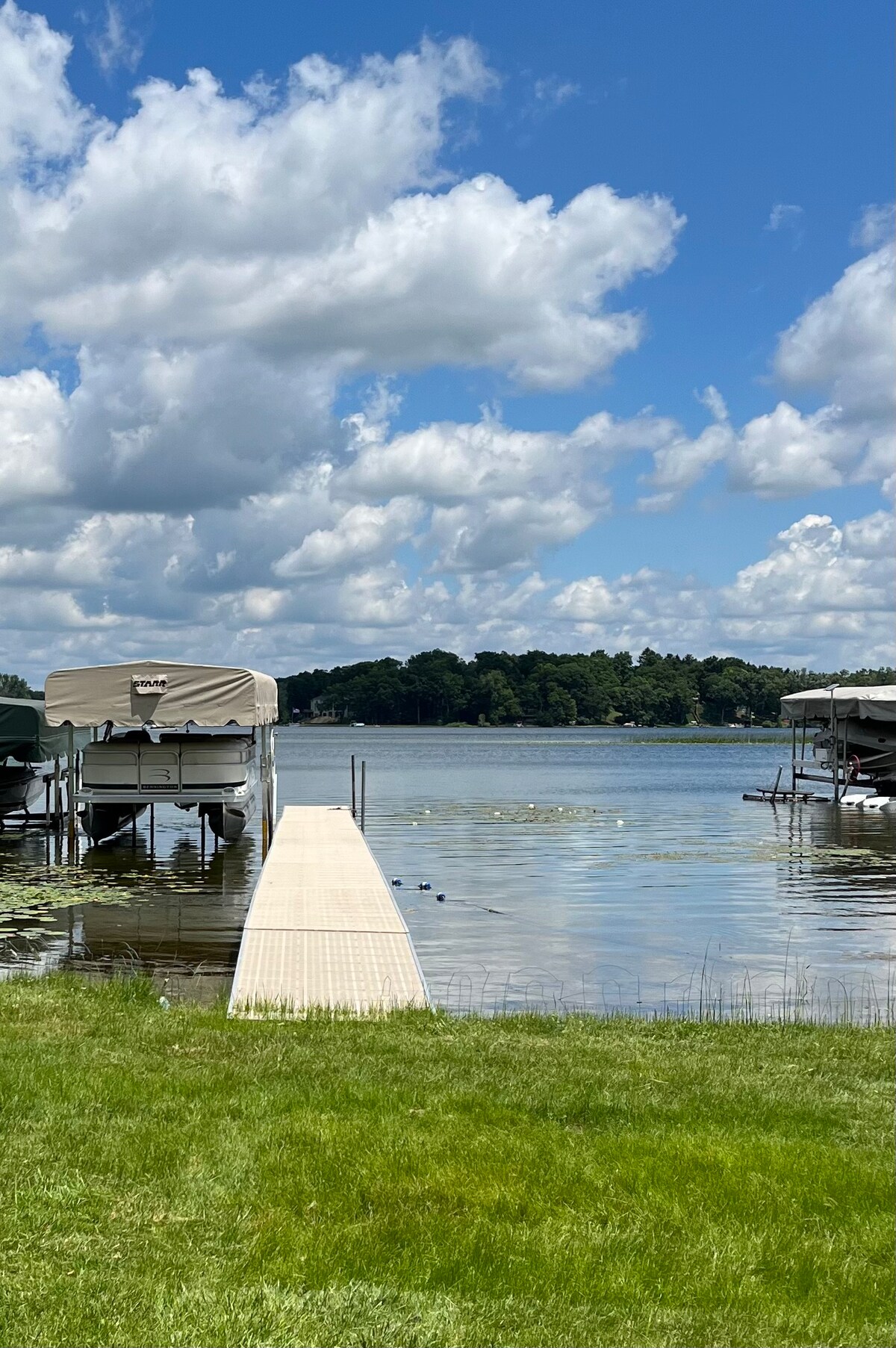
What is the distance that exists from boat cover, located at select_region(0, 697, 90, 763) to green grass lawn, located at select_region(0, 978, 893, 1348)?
2194 centimetres

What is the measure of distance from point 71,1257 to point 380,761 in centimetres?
8610

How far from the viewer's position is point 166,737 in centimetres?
2905

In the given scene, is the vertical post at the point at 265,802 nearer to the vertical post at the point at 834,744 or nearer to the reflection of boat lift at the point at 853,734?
the reflection of boat lift at the point at 853,734

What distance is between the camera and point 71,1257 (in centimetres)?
518

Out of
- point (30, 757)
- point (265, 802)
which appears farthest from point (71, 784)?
point (30, 757)

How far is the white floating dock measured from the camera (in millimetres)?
10834

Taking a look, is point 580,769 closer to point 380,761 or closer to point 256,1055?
point 380,761

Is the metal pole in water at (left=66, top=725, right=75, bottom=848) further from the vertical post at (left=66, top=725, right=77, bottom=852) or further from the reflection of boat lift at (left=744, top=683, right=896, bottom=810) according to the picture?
the reflection of boat lift at (left=744, top=683, right=896, bottom=810)

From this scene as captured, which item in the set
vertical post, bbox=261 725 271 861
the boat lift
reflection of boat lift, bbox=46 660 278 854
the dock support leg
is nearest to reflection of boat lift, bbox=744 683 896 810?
the dock support leg

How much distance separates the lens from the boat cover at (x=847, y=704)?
47406 mm

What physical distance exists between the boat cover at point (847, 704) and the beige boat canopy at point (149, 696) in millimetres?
28193

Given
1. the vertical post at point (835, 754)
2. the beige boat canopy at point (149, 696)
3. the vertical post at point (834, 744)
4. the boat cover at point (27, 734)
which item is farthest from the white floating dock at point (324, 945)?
the vertical post at point (835, 754)

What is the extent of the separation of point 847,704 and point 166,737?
1104 inches

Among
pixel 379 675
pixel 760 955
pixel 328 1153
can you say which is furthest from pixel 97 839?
pixel 379 675
